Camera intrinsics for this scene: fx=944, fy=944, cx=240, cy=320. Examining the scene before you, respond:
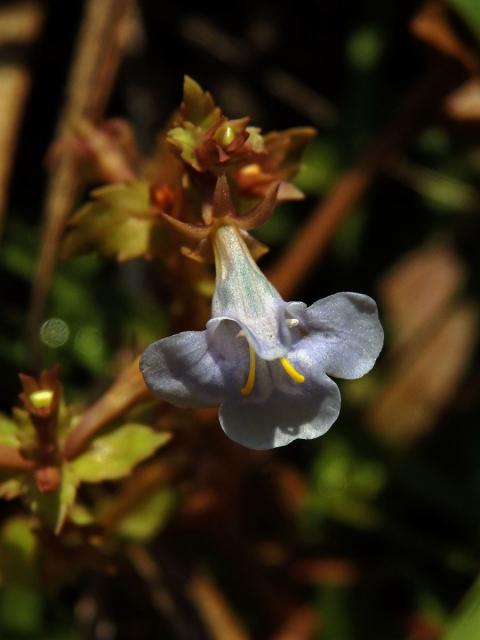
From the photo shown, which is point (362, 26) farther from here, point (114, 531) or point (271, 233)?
point (114, 531)

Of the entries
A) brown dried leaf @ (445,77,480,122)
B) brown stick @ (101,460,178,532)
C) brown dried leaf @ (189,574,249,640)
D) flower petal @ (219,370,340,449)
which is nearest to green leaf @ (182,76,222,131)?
flower petal @ (219,370,340,449)

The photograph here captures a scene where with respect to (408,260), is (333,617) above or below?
below

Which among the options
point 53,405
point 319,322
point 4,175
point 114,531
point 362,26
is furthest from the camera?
point 362,26

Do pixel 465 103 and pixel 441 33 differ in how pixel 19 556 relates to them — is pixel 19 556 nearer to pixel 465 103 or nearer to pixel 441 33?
pixel 441 33

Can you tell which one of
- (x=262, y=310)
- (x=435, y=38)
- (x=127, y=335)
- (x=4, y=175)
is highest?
(x=435, y=38)

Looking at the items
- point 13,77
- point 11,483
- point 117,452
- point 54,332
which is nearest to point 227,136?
point 117,452

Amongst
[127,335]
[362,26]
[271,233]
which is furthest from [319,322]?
[362,26]

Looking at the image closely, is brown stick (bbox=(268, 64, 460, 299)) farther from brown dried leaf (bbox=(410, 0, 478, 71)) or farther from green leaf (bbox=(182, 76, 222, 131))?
green leaf (bbox=(182, 76, 222, 131))
